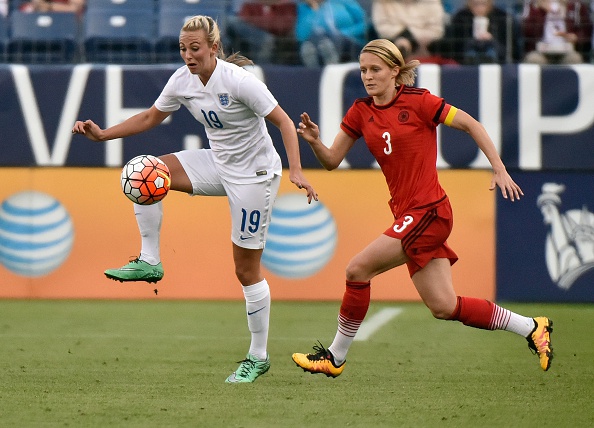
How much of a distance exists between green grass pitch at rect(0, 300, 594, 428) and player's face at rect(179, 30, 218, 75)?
1860 millimetres

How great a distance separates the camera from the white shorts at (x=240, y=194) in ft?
21.7

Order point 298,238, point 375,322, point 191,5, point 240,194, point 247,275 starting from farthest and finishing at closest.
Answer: point 191,5 → point 298,238 → point 375,322 → point 247,275 → point 240,194

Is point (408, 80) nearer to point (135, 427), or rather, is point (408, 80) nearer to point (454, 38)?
point (135, 427)

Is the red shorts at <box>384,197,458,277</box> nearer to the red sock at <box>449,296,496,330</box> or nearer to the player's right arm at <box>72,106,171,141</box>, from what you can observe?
the red sock at <box>449,296,496,330</box>

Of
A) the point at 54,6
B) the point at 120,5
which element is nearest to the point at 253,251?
the point at 120,5

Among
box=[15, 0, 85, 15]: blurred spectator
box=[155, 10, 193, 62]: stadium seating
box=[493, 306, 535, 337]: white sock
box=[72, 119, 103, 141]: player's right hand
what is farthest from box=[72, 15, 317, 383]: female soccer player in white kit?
box=[15, 0, 85, 15]: blurred spectator

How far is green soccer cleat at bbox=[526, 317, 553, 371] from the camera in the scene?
20.7 feet

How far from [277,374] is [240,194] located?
121 centimetres

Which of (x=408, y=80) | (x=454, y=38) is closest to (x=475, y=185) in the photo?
(x=454, y=38)

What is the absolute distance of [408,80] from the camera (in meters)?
6.28

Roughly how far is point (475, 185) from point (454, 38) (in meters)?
1.61

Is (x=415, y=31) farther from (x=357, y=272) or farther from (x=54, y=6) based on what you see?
(x=357, y=272)

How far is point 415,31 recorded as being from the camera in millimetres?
11484

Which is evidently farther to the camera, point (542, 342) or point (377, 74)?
point (542, 342)
